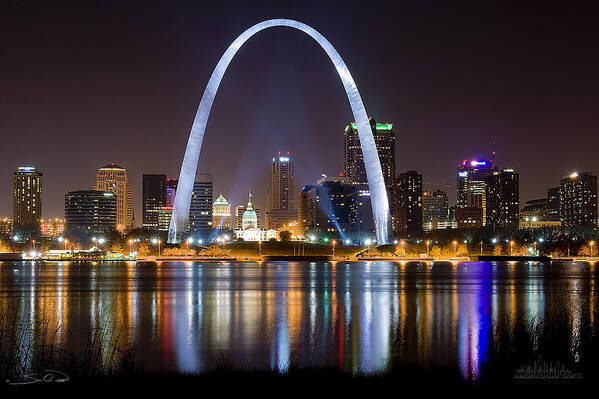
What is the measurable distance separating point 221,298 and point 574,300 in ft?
52.9

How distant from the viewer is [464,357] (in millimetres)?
18734

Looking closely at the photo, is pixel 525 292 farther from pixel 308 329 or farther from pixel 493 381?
pixel 493 381

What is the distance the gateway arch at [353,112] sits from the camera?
75125mm
